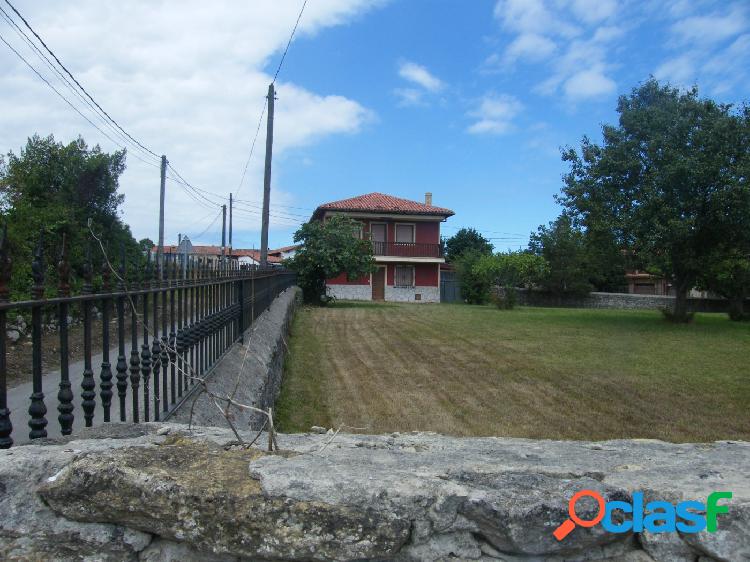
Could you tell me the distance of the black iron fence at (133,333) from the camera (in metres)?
2.29

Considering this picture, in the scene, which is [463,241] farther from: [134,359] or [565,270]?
[134,359]

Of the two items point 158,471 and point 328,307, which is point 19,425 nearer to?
point 158,471

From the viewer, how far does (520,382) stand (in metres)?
9.08

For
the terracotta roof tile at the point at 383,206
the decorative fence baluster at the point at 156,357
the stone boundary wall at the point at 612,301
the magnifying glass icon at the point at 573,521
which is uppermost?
the terracotta roof tile at the point at 383,206

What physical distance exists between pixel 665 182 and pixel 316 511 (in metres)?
18.0

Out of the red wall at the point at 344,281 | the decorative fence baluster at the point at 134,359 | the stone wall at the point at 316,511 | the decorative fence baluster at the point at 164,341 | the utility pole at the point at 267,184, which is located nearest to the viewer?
the stone wall at the point at 316,511

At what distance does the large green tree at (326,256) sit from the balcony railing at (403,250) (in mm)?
8056

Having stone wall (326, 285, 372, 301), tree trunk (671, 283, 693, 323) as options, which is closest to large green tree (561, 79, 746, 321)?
tree trunk (671, 283, 693, 323)

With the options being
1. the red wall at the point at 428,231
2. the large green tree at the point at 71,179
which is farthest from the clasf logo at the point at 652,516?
the red wall at the point at 428,231

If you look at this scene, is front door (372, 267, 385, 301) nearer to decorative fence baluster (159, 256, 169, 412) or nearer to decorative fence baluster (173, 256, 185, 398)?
decorative fence baluster (173, 256, 185, 398)

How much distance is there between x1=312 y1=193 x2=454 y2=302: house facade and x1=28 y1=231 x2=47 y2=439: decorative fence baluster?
30961 millimetres

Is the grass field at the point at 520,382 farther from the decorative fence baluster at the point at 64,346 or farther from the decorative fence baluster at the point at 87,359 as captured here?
the decorative fence baluster at the point at 64,346

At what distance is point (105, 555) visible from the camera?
189 centimetres

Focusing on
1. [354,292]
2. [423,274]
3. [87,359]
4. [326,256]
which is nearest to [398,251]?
Result: [423,274]
